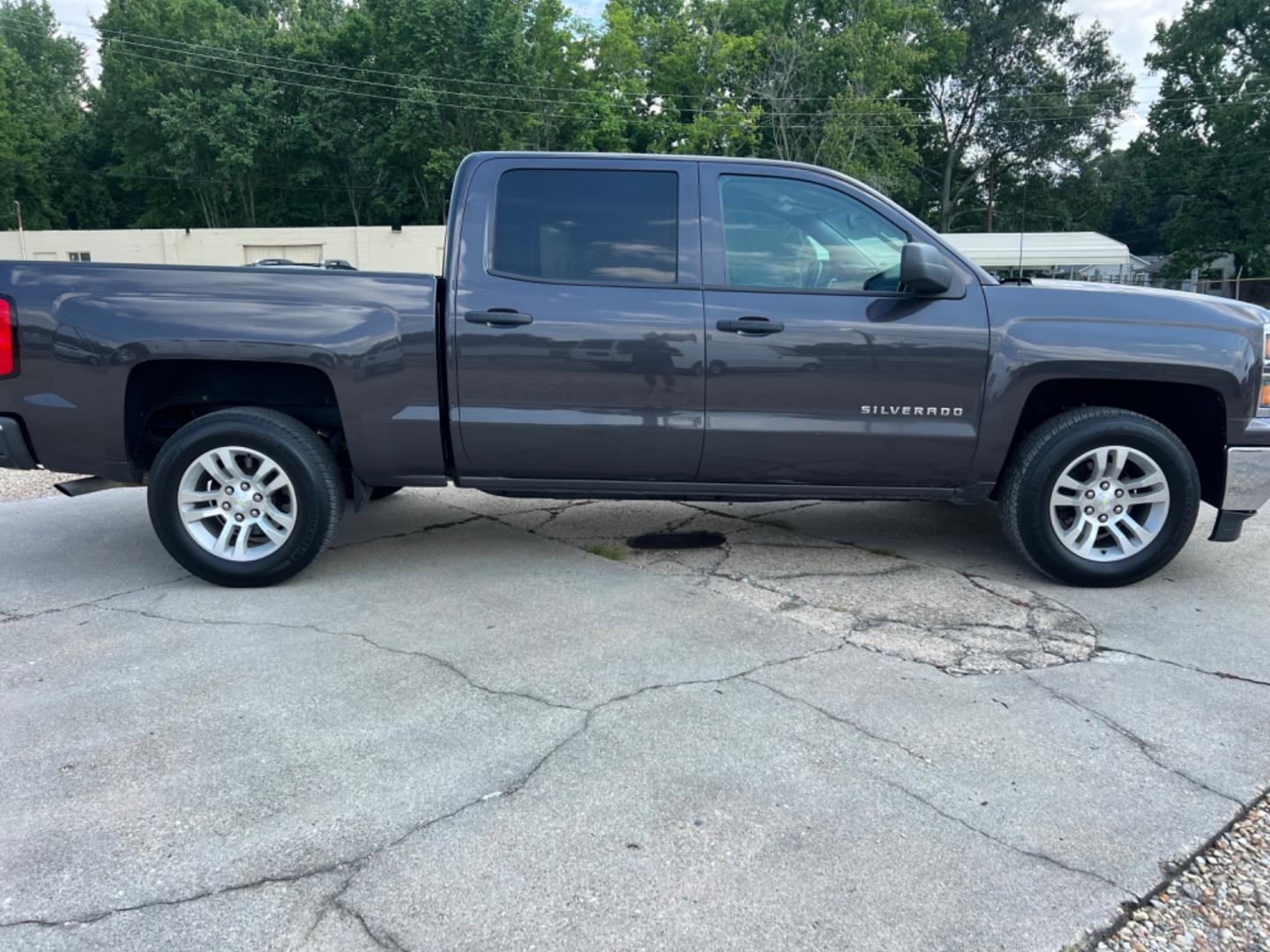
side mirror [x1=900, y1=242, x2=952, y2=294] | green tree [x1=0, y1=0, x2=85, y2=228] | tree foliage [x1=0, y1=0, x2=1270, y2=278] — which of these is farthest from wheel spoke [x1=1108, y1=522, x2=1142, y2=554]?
green tree [x1=0, y1=0, x2=85, y2=228]

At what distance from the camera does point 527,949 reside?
6.66 ft

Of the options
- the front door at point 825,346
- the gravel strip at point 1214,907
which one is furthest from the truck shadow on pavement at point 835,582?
the gravel strip at point 1214,907

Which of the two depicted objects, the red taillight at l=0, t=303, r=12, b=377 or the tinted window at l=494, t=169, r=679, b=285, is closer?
the red taillight at l=0, t=303, r=12, b=377

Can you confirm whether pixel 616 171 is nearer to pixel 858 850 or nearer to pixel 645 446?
pixel 645 446

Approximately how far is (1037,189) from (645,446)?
55.1m

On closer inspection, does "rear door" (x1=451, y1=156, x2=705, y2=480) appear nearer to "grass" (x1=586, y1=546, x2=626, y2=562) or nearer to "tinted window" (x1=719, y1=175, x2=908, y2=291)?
"tinted window" (x1=719, y1=175, x2=908, y2=291)

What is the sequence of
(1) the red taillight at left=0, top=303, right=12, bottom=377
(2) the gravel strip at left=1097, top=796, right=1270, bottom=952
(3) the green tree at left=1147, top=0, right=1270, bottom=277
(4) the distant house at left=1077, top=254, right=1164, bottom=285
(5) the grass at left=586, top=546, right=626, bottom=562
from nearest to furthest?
(2) the gravel strip at left=1097, top=796, right=1270, bottom=952 < (1) the red taillight at left=0, top=303, right=12, bottom=377 < (5) the grass at left=586, top=546, right=626, bottom=562 < (4) the distant house at left=1077, top=254, right=1164, bottom=285 < (3) the green tree at left=1147, top=0, right=1270, bottom=277

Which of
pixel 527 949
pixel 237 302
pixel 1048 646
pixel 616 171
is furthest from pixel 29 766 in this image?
pixel 1048 646

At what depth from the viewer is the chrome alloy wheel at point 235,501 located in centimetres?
430

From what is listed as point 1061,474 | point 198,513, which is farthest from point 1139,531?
point 198,513

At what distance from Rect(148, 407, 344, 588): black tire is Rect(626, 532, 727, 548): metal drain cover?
169 centimetres

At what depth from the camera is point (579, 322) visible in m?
4.24

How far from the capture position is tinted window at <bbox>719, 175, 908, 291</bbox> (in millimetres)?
4344

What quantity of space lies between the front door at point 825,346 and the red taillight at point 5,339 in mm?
3174
